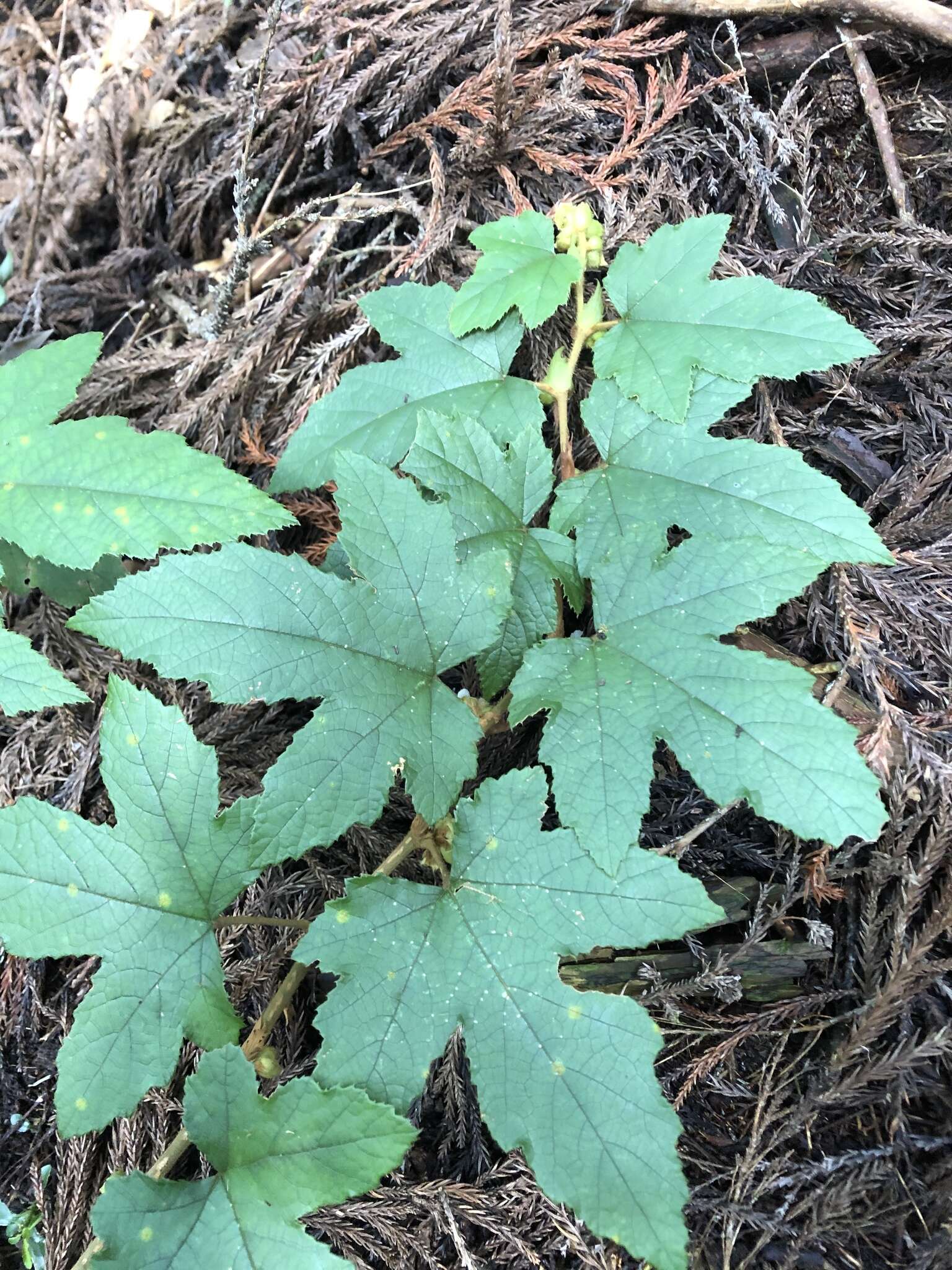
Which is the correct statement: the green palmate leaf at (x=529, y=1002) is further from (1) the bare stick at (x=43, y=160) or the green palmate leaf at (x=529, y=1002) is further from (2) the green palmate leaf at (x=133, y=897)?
(1) the bare stick at (x=43, y=160)

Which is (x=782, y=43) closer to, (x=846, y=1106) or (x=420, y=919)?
(x=420, y=919)

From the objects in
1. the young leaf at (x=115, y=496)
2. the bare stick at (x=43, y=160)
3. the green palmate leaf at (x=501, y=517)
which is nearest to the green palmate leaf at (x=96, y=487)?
the young leaf at (x=115, y=496)

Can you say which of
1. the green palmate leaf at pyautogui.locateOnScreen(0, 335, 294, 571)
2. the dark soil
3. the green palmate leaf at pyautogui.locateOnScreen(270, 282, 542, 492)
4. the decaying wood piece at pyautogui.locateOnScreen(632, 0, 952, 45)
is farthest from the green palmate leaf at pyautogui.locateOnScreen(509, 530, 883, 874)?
the decaying wood piece at pyautogui.locateOnScreen(632, 0, 952, 45)

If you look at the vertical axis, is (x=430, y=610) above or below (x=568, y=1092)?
above

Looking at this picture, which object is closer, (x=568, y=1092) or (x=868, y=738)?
(x=568, y=1092)

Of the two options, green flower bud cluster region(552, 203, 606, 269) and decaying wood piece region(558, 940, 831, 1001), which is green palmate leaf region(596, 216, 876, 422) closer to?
green flower bud cluster region(552, 203, 606, 269)

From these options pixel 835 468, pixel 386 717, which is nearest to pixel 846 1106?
pixel 386 717
